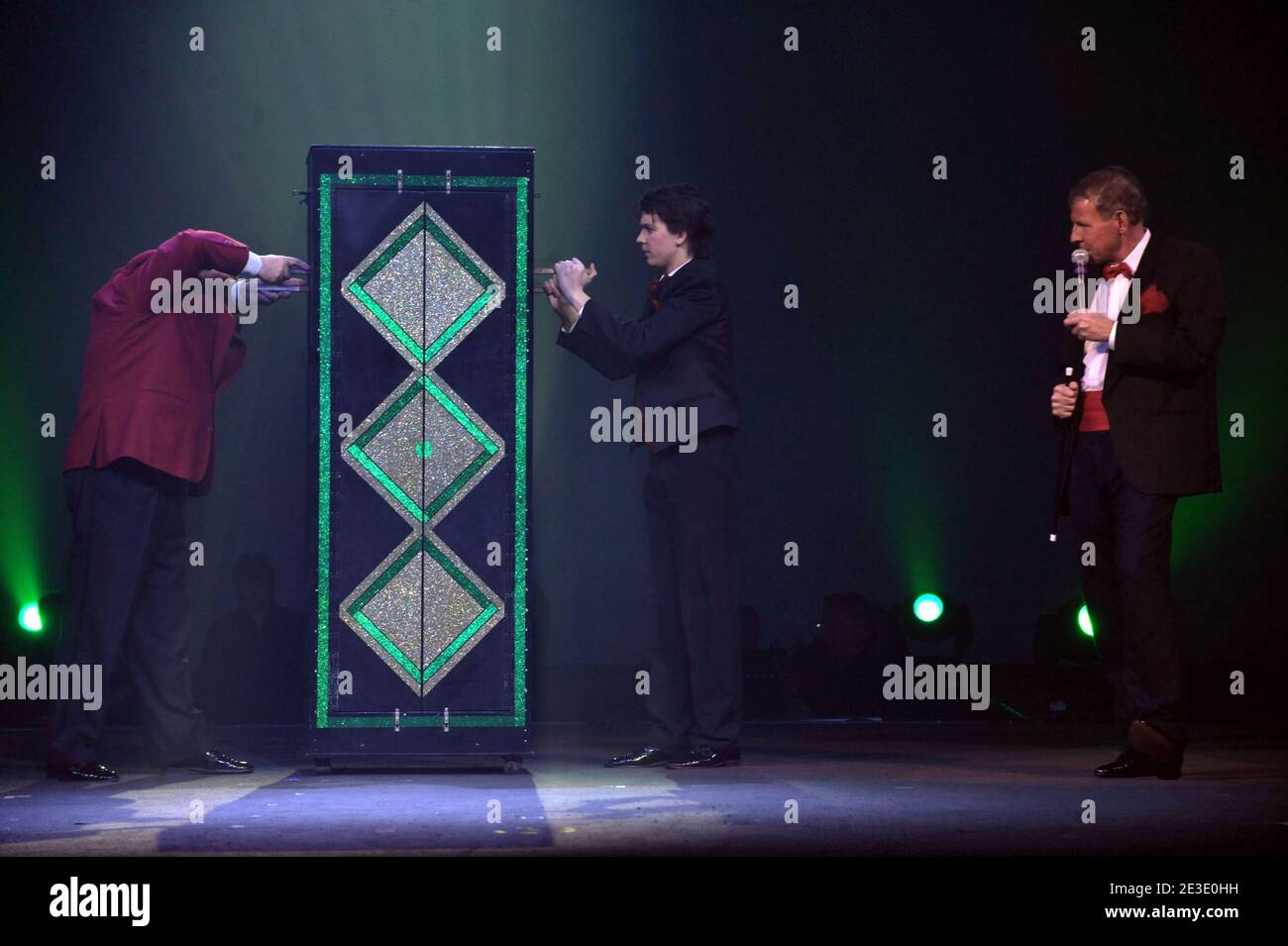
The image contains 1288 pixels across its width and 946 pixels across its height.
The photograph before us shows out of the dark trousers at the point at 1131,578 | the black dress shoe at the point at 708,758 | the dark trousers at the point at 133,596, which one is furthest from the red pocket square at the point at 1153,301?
the dark trousers at the point at 133,596

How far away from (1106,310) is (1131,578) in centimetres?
80

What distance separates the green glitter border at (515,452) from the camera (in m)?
4.64

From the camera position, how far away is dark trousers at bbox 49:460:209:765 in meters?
4.84

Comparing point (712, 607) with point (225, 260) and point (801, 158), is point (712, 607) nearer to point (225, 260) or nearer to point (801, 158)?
point (225, 260)

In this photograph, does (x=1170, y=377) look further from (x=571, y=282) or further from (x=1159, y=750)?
(x=571, y=282)

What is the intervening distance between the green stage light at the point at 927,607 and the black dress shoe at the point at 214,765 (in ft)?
10.3

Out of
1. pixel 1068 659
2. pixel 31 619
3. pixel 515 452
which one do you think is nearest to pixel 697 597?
pixel 515 452

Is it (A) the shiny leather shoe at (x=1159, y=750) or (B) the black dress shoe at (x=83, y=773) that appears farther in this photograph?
(B) the black dress shoe at (x=83, y=773)

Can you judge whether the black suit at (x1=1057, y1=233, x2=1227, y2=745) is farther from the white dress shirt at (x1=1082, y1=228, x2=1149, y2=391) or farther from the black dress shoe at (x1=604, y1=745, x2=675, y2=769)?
the black dress shoe at (x1=604, y1=745, x2=675, y2=769)

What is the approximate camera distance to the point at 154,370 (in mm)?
4926

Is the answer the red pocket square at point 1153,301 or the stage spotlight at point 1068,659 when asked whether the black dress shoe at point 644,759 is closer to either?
the red pocket square at point 1153,301

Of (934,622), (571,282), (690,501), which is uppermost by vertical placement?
(571,282)

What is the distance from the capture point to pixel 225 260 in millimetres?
4832
